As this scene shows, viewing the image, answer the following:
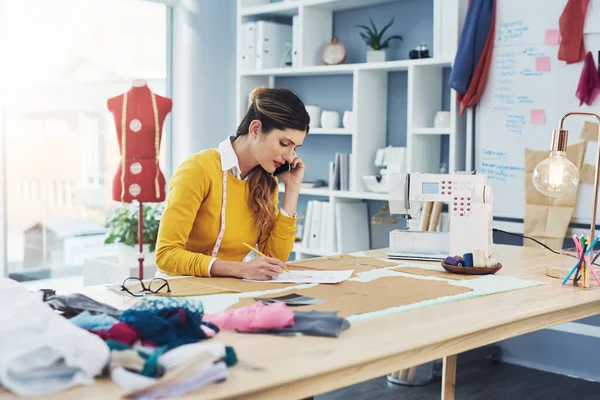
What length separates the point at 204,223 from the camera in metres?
2.57

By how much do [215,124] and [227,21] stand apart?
2.33 ft

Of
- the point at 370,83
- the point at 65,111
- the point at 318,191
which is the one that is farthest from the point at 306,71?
the point at 65,111

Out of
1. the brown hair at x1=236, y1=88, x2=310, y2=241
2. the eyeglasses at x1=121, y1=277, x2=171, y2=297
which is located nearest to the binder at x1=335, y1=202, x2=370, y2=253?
the brown hair at x1=236, y1=88, x2=310, y2=241

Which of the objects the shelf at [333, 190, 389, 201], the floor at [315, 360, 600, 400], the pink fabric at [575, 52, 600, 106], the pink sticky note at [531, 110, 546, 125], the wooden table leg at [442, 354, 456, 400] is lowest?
the floor at [315, 360, 600, 400]

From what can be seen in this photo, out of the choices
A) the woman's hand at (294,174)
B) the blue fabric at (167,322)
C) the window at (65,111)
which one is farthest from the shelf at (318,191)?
the blue fabric at (167,322)

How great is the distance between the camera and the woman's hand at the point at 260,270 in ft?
7.41

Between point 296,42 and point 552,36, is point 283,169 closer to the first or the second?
point 552,36

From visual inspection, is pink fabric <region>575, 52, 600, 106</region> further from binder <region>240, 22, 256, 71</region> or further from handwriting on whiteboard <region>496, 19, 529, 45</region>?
binder <region>240, 22, 256, 71</region>

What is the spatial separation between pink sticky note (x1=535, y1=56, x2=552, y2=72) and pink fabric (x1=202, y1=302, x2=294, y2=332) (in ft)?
8.19

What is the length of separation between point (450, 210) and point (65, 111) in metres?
3.27

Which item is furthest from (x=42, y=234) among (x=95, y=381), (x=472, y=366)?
(x=95, y=381)

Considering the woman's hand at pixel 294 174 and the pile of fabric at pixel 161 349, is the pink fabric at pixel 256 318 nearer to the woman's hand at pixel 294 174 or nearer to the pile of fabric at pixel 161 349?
the pile of fabric at pixel 161 349

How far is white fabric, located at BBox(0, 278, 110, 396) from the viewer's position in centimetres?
123

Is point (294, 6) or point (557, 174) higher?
point (294, 6)
